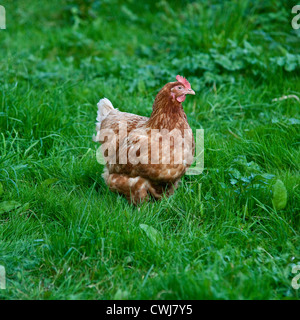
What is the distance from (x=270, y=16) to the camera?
6445 millimetres

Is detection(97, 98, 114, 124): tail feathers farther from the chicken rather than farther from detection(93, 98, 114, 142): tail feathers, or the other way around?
the chicken

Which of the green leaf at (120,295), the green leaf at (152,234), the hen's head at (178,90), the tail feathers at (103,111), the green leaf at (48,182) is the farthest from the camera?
the tail feathers at (103,111)

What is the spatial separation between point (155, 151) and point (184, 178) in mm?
655

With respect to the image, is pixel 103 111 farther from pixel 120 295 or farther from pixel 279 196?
pixel 120 295

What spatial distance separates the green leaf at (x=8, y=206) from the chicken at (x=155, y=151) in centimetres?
80

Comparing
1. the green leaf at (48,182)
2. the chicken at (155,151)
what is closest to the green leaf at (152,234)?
the chicken at (155,151)

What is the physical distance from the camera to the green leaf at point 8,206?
3.62 meters

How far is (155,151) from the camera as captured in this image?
11.7 ft

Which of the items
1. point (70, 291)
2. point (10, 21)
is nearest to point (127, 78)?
point (10, 21)

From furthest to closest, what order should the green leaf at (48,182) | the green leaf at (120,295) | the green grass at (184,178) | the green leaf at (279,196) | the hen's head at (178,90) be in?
the green leaf at (48,182) → the hen's head at (178,90) → the green leaf at (279,196) → the green grass at (184,178) → the green leaf at (120,295)

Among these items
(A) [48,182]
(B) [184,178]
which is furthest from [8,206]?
(B) [184,178]

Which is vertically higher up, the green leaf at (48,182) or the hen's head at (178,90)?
the hen's head at (178,90)

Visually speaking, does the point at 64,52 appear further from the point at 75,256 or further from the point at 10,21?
the point at 75,256

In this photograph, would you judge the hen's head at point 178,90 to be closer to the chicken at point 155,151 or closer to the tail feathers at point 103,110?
the chicken at point 155,151
